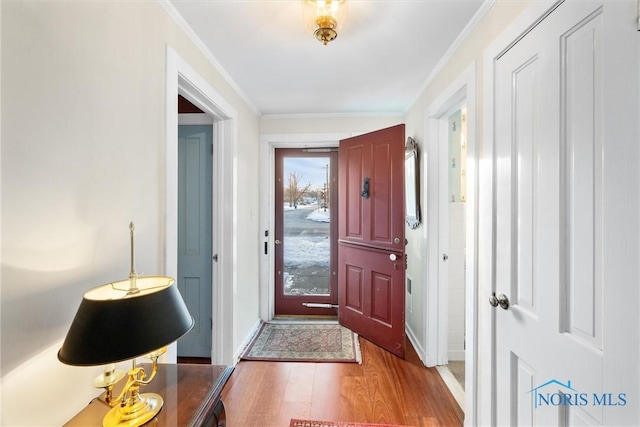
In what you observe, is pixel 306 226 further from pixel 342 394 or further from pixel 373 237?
pixel 342 394

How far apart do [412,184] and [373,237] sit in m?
0.62

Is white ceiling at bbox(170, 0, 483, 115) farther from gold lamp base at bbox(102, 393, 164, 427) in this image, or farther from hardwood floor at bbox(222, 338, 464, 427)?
hardwood floor at bbox(222, 338, 464, 427)

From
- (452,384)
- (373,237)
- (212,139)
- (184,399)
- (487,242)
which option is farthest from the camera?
(373,237)

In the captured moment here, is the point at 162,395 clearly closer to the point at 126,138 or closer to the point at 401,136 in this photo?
the point at 126,138

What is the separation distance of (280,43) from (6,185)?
1514 mm

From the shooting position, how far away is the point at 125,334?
2.13 feet

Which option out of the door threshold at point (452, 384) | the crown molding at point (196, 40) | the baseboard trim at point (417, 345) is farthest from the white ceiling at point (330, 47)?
the door threshold at point (452, 384)

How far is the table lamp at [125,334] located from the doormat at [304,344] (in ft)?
5.76

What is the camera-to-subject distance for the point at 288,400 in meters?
1.86

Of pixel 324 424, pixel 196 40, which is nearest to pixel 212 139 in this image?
pixel 196 40

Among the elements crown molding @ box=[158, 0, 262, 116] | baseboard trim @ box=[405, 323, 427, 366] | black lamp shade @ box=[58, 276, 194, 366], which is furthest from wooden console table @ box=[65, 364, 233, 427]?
baseboard trim @ box=[405, 323, 427, 366]

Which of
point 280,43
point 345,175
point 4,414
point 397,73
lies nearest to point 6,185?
point 4,414

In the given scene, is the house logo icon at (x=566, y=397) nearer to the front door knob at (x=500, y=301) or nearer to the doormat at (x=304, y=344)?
the front door knob at (x=500, y=301)

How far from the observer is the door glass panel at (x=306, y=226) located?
10.8 ft
